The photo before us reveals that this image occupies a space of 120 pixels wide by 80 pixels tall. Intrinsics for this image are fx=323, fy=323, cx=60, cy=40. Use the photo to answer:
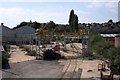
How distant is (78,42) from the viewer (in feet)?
261

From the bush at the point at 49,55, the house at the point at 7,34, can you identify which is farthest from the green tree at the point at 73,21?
the bush at the point at 49,55

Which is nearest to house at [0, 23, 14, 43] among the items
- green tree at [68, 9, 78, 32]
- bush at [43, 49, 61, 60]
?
green tree at [68, 9, 78, 32]

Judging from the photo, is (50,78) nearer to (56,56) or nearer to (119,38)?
(119,38)

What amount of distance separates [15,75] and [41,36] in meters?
17.8

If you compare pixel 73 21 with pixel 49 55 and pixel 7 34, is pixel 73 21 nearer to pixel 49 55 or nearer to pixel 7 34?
pixel 7 34

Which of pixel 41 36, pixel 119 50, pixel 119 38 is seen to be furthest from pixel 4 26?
pixel 119 50

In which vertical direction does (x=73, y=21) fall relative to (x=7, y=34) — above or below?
above

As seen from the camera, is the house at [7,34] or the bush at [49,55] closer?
the bush at [49,55]

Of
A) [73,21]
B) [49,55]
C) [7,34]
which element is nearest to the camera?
[49,55]

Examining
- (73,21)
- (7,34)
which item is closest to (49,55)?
(7,34)

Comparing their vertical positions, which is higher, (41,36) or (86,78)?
(41,36)

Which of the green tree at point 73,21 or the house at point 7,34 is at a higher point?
the green tree at point 73,21

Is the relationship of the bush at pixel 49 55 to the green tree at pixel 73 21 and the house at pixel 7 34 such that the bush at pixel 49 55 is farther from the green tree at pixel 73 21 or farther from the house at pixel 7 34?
the green tree at pixel 73 21

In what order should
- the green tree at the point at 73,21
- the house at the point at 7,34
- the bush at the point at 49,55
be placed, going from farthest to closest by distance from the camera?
the green tree at the point at 73,21
the house at the point at 7,34
the bush at the point at 49,55
